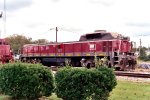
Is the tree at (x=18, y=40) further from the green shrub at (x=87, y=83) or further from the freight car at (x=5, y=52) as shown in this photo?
the green shrub at (x=87, y=83)

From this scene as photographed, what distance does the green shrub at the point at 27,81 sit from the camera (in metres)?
10.5

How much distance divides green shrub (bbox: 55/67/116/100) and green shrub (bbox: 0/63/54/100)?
1062 mm

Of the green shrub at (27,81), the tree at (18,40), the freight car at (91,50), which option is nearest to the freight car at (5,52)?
the freight car at (91,50)

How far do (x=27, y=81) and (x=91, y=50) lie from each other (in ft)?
68.9

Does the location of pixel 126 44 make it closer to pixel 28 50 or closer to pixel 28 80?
pixel 28 50

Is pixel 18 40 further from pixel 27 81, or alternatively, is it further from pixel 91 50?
pixel 27 81

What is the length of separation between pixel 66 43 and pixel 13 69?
2378cm

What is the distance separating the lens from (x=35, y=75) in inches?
411

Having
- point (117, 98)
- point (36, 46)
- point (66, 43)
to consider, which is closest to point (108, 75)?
point (117, 98)

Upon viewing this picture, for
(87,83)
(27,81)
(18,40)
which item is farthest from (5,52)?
(18,40)

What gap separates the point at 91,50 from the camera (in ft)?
103

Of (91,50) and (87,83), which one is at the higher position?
(91,50)

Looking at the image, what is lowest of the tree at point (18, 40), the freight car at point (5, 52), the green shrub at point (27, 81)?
the green shrub at point (27, 81)

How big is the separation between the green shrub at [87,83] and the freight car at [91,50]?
54.9 ft
